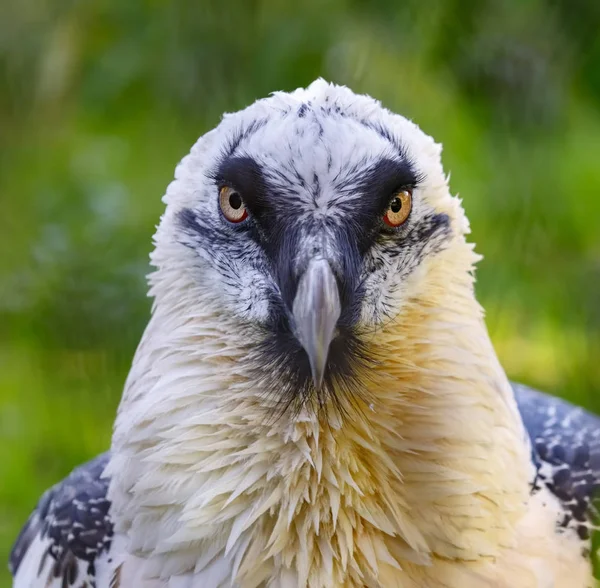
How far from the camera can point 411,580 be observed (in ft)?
8.11

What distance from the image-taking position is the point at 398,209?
8.48ft

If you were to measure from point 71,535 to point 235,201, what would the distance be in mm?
1368

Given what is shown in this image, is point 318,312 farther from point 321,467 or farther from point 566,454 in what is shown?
point 566,454

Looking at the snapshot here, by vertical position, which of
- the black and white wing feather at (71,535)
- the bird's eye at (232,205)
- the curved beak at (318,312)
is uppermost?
the bird's eye at (232,205)

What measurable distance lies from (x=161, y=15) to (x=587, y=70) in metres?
0.77

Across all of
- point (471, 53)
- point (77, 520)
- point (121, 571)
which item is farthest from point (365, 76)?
point (77, 520)

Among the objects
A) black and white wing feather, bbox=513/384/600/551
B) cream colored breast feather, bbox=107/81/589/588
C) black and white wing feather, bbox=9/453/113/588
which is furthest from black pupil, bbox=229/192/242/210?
black and white wing feather, bbox=513/384/600/551

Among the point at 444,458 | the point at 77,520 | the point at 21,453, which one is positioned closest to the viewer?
the point at 444,458

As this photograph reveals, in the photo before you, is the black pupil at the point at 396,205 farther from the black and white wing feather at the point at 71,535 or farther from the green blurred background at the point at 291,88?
the black and white wing feather at the point at 71,535

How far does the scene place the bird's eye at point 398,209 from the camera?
2.56 metres

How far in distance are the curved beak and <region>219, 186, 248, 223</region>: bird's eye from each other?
16.0 inches

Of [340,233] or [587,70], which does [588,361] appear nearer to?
[587,70]

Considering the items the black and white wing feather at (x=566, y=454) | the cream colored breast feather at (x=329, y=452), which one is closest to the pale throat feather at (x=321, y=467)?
the cream colored breast feather at (x=329, y=452)

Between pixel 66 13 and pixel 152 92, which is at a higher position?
pixel 66 13
